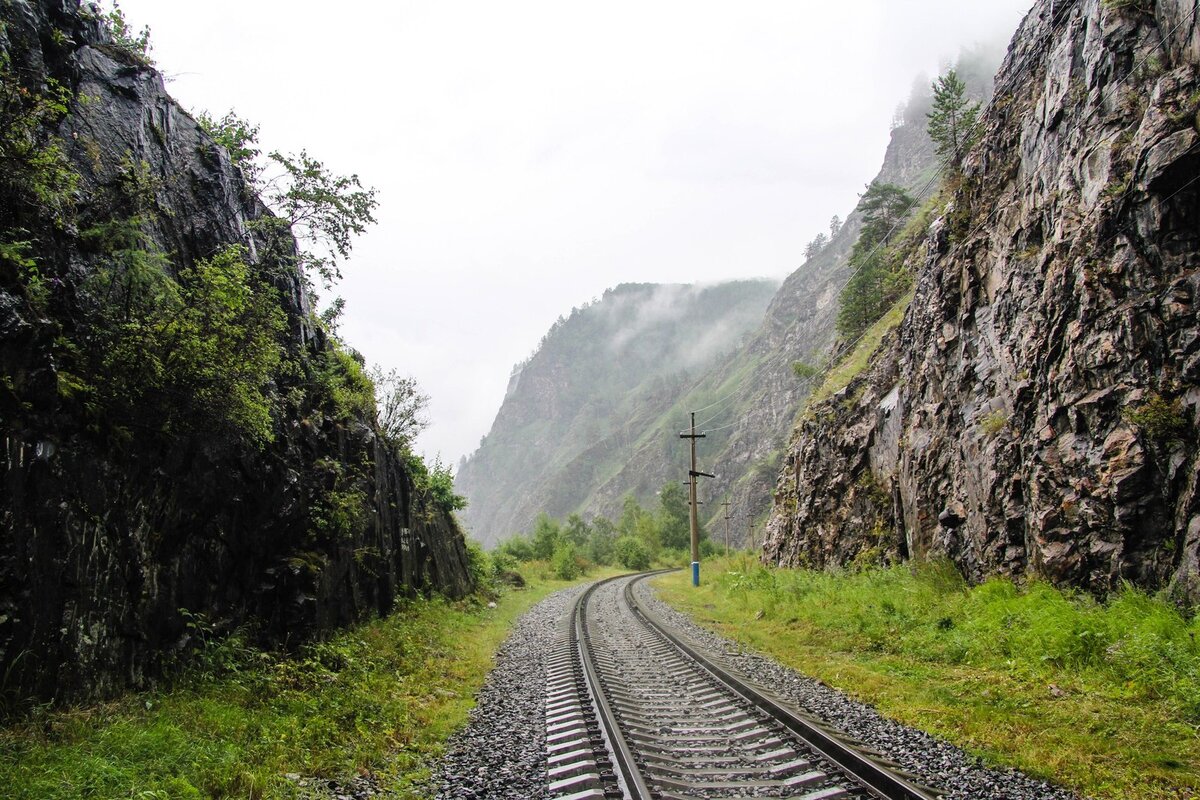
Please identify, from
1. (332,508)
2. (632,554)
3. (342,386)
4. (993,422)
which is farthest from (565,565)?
(993,422)

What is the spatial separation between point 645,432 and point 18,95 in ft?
601

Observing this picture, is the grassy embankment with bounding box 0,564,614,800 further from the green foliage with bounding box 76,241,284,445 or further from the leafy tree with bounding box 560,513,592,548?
the leafy tree with bounding box 560,513,592,548

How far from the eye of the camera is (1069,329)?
34.3 ft

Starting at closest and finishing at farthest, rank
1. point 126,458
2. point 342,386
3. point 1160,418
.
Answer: point 126,458, point 1160,418, point 342,386

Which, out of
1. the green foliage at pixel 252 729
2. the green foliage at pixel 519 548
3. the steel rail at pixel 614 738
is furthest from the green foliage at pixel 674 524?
the green foliage at pixel 252 729

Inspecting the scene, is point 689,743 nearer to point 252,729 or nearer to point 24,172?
point 252,729

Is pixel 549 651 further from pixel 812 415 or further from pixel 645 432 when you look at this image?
pixel 645 432

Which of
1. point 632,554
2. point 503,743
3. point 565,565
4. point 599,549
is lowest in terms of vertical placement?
point 632,554

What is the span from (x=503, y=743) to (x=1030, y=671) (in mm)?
6898

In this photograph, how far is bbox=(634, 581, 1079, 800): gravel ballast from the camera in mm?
4973

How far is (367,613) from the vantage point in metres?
11.6

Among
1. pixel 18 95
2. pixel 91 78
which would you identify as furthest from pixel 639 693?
pixel 91 78

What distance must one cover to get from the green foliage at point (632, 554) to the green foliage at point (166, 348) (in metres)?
44.5

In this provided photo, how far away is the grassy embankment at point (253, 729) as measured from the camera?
15.2ft
